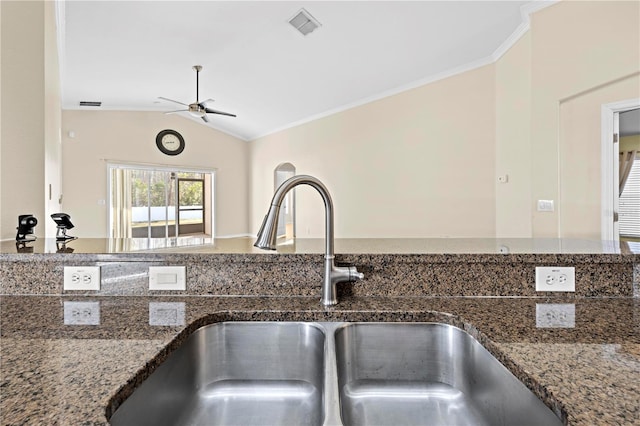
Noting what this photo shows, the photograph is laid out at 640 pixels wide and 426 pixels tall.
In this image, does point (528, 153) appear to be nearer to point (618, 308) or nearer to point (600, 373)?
point (618, 308)

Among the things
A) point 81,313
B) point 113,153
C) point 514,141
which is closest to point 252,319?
point 81,313

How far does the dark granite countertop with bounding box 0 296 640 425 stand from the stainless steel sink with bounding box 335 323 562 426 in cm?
4

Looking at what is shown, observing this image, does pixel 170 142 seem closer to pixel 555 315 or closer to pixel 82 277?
pixel 82 277

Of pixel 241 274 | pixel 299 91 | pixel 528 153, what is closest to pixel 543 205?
pixel 528 153

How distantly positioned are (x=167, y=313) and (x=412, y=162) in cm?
466

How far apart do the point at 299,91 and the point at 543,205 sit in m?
3.88

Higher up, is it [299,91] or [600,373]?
[299,91]

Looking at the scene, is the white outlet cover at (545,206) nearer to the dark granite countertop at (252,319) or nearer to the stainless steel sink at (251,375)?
the dark granite countertop at (252,319)

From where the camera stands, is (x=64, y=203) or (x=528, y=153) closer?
(x=528, y=153)

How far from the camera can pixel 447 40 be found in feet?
12.7

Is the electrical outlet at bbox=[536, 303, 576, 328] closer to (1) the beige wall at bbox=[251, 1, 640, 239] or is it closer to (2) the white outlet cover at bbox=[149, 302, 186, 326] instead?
(2) the white outlet cover at bbox=[149, 302, 186, 326]

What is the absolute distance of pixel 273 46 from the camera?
4.18 meters

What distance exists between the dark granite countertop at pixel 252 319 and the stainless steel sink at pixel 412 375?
4 cm

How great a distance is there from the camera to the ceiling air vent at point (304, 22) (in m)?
3.54
